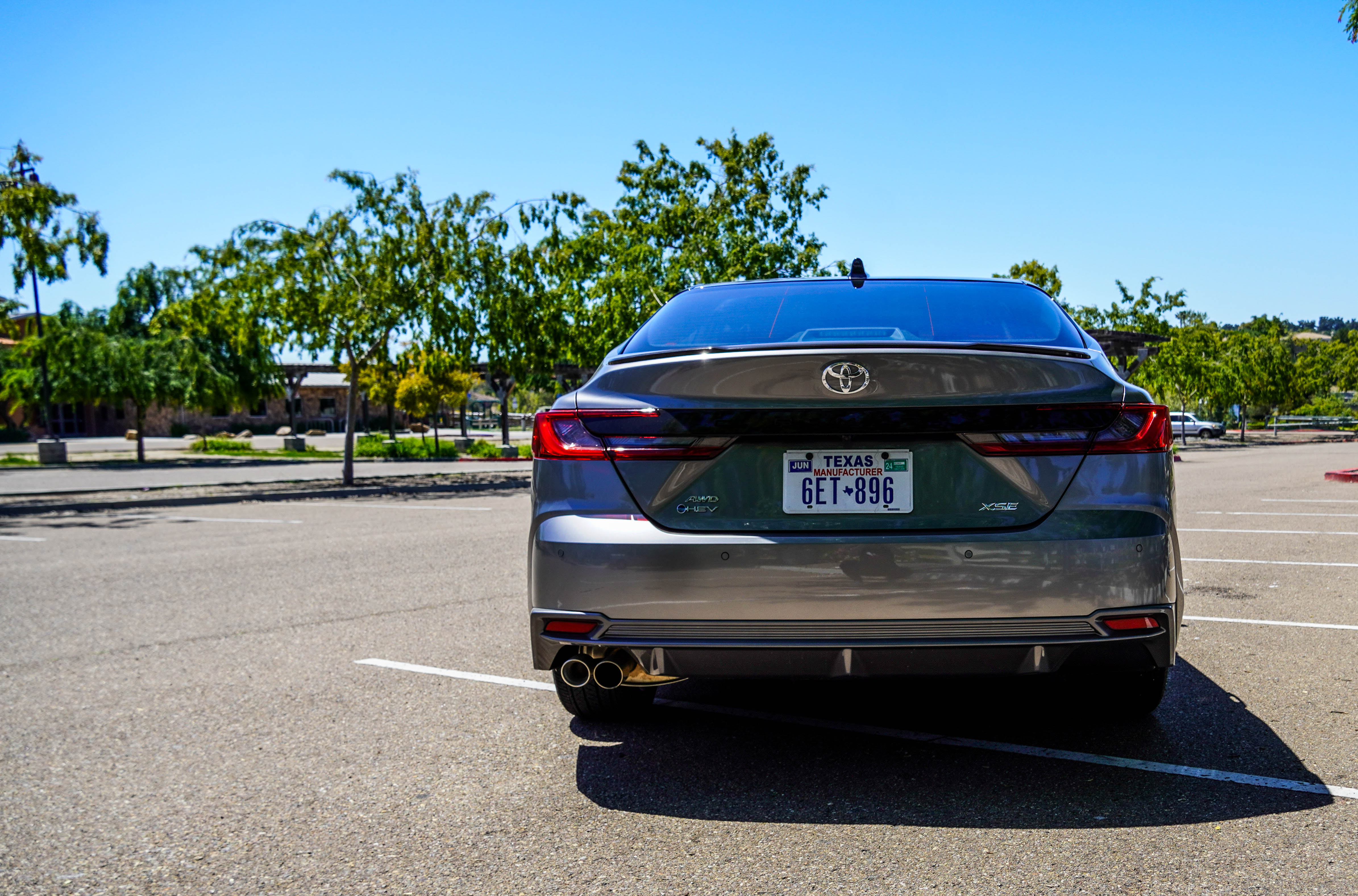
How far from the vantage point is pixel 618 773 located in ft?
11.9

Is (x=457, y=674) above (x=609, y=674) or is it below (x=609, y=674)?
below

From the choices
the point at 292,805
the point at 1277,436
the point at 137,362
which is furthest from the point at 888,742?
the point at 1277,436

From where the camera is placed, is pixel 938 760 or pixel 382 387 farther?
pixel 382 387

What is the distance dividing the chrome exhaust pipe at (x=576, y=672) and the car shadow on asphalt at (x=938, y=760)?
14.1 inches

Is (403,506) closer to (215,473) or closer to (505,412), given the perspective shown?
(215,473)

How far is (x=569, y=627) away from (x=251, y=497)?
1690 cm

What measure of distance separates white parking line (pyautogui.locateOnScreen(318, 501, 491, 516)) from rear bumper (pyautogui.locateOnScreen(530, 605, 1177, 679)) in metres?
12.5

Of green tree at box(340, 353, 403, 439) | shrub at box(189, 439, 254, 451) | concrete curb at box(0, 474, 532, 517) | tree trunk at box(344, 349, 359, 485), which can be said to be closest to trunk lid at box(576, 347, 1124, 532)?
concrete curb at box(0, 474, 532, 517)

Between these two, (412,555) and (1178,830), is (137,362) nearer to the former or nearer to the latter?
(412,555)

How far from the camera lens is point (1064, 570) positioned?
3041 mm

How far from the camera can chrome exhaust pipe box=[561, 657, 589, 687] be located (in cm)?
339

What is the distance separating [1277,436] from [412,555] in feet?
211

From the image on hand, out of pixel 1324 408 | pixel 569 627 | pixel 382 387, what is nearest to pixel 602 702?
pixel 569 627

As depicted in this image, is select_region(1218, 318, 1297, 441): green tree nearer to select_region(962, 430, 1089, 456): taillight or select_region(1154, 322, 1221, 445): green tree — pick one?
select_region(1154, 322, 1221, 445): green tree
